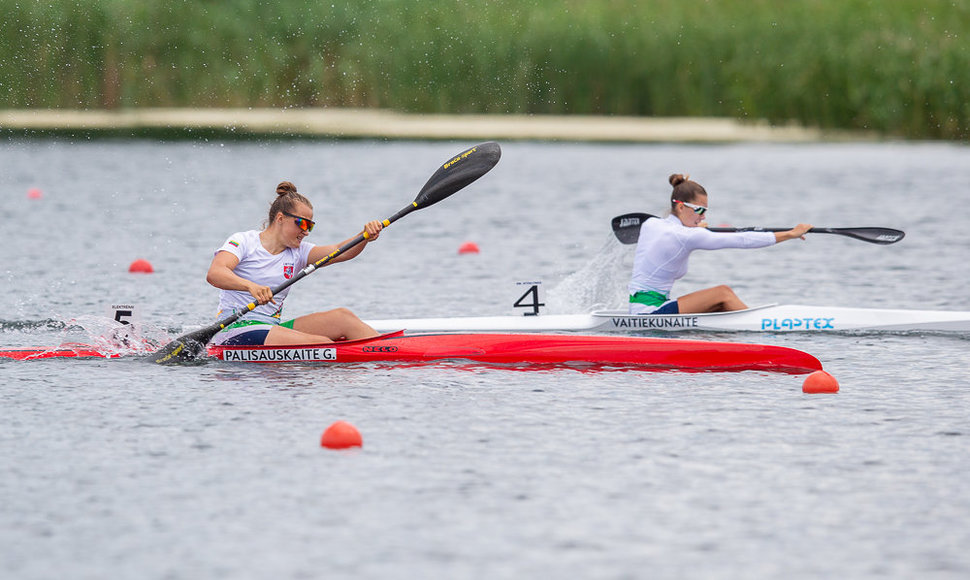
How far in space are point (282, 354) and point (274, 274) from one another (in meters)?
0.58

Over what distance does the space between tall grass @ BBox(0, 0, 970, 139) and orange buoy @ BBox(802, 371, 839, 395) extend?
2577cm

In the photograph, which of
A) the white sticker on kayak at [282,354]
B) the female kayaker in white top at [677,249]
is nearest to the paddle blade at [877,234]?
the female kayaker in white top at [677,249]

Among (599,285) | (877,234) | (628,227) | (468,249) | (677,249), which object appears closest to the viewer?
(677,249)

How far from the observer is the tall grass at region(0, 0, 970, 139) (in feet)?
113

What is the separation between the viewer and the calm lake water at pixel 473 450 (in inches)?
239

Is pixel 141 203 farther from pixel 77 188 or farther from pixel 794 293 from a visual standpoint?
pixel 794 293

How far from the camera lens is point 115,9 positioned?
35.6m

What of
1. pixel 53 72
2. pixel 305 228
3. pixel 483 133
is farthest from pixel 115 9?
pixel 305 228

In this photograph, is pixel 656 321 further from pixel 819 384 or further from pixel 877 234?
pixel 819 384

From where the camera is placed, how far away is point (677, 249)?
472 inches

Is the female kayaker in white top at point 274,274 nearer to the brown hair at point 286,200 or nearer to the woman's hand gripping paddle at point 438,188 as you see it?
the brown hair at point 286,200

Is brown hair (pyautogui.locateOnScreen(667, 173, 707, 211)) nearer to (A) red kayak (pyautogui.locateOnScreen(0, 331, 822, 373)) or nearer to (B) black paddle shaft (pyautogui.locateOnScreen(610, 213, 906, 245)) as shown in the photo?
(B) black paddle shaft (pyautogui.locateOnScreen(610, 213, 906, 245))

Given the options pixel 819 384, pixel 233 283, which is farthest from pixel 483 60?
pixel 819 384

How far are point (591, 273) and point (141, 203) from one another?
43.2 ft
